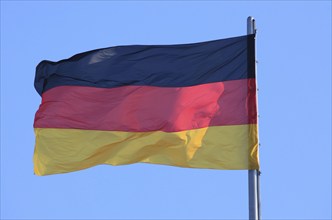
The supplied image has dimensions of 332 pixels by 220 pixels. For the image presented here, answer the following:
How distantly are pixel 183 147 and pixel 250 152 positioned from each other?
1.69 meters

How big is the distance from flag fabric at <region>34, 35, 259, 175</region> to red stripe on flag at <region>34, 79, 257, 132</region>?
0.9 inches

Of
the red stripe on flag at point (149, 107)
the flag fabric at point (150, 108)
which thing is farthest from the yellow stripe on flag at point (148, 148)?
the red stripe on flag at point (149, 107)

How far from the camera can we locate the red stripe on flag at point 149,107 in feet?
61.9

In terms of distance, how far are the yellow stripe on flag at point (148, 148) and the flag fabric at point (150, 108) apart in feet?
0.07

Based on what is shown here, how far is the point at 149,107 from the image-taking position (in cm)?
2017

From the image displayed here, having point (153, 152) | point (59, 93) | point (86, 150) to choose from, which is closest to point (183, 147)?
point (153, 152)

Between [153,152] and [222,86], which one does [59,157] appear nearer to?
[153,152]

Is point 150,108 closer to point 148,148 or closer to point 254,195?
point 148,148

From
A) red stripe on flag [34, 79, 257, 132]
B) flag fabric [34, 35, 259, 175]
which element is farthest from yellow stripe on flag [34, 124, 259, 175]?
red stripe on flag [34, 79, 257, 132]

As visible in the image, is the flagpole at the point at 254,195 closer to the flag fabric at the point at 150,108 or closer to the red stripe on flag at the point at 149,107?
the flag fabric at the point at 150,108

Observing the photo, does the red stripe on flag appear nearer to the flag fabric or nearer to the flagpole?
the flag fabric

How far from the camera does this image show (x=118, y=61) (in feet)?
69.1

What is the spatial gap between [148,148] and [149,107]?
1274 mm

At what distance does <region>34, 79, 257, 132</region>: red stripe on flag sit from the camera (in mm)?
18875
